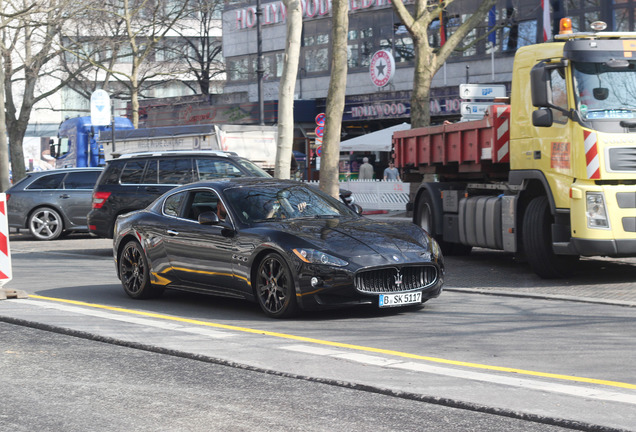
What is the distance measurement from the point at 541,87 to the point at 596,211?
1662mm

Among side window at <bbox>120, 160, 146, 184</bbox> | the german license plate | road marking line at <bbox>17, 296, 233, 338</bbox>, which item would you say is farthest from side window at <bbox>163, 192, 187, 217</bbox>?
side window at <bbox>120, 160, 146, 184</bbox>

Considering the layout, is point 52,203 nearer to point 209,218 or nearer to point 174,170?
point 174,170

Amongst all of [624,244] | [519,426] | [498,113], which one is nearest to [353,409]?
[519,426]

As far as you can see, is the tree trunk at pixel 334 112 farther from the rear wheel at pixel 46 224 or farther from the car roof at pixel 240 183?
the rear wheel at pixel 46 224

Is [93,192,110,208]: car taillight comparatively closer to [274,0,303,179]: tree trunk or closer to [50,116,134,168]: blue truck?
[274,0,303,179]: tree trunk

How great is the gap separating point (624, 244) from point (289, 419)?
748 centimetres

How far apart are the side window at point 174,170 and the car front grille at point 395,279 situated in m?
9.12

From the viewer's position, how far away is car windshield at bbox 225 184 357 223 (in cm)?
1060

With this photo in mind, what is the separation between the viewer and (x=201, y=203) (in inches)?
442

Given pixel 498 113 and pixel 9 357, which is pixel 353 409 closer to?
pixel 9 357

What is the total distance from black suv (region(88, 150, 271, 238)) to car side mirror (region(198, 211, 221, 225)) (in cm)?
758

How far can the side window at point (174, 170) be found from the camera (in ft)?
60.4

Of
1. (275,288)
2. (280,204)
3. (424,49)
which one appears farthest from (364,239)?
(424,49)

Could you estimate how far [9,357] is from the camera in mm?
8133
